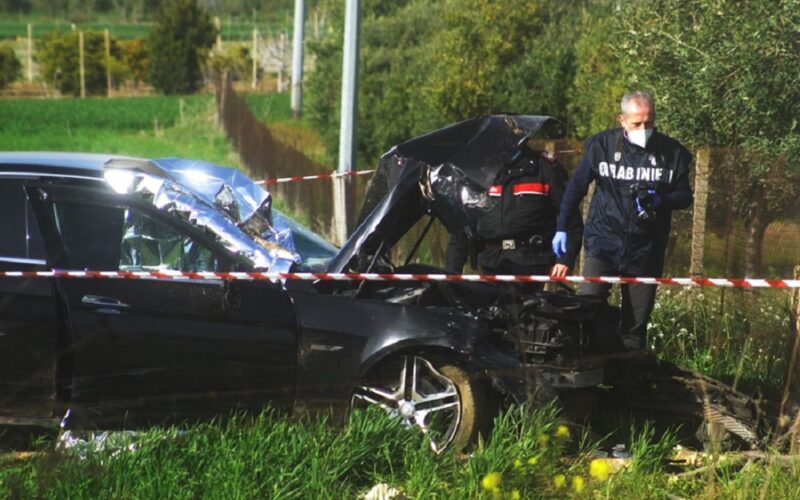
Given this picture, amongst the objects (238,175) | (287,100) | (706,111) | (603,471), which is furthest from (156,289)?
(287,100)

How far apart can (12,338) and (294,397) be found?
130cm

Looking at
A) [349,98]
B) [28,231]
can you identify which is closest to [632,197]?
[28,231]

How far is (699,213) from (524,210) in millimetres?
2938

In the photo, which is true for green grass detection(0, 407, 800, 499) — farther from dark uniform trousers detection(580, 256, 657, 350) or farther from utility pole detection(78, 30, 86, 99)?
utility pole detection(78, 30, 86, 99)

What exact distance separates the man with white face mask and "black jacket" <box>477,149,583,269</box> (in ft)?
0.72

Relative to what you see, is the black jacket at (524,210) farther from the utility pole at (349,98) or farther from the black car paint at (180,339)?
the utility pole at (349,98)

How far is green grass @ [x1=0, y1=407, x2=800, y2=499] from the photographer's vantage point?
547 centimetres

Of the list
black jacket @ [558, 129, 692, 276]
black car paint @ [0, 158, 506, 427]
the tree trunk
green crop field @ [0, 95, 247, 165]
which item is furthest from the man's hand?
green crop field @ [0, 95, 247, 165]

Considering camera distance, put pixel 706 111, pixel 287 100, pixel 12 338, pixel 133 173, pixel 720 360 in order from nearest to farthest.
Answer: pixel 12 338, pixel 133 173, pixel 720 360, pixel 706 111, pixel 287 100

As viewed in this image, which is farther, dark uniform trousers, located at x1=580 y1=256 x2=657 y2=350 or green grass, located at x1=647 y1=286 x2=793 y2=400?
green grass, located at x1=647 y1=286 x2=793 y2=400

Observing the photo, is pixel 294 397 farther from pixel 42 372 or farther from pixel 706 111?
pixel 706 111

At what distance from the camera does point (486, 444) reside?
641 centimetres

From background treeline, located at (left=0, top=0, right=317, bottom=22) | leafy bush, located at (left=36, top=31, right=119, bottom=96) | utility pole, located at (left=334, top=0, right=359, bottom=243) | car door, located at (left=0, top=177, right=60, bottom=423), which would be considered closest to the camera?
car door, located at (left=0, top=177, right=60, bottom=423)

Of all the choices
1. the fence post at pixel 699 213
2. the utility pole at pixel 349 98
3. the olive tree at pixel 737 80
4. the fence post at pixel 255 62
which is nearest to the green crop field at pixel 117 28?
the fence post at pixel 255 62
